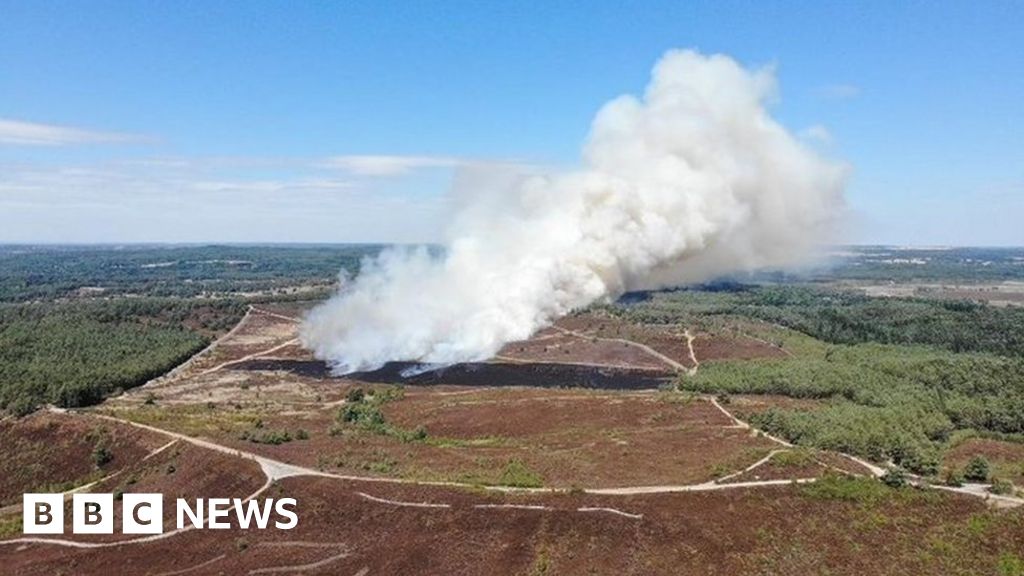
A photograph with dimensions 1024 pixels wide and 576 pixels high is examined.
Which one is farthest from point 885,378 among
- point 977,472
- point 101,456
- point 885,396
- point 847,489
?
point 101,456

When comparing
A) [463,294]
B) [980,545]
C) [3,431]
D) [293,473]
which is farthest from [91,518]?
[463,294]

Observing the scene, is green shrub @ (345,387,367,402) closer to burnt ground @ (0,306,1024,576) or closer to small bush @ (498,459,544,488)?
burnt ground @ (0,306,1024,576)

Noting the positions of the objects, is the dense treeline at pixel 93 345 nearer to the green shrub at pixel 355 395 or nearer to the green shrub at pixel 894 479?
the green shrub at pixel 355 395

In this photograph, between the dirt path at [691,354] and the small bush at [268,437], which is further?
the dirt path at [691,354]

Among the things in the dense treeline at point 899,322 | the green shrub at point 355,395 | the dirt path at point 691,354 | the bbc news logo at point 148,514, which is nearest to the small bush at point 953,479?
the bbc news logo at point 148,514

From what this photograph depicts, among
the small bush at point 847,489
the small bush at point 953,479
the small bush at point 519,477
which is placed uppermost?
the small bush at point 847,489

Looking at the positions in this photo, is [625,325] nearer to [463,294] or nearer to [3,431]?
[463,294]

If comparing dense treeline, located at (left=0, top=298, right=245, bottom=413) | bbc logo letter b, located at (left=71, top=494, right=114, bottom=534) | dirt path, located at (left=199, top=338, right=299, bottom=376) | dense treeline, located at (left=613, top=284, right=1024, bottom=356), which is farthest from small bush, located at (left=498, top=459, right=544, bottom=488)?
dense treeline, located at (left=613, top=284, right=1024, bottom=356)
